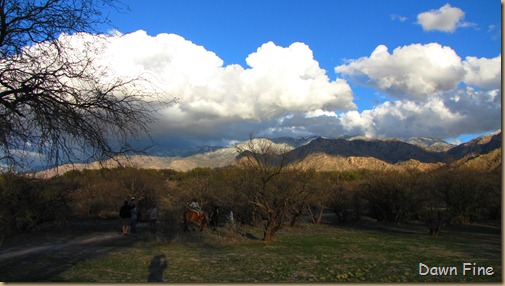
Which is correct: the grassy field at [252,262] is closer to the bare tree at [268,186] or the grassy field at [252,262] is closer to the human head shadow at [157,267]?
the human head shadow at [157,267]

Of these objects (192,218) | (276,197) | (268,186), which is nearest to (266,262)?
(276,197)

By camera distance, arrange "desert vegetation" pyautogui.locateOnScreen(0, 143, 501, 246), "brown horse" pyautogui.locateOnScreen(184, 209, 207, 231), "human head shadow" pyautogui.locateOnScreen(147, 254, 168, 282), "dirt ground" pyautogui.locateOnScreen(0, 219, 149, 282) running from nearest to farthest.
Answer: "human head shadow" pyautogui.locateOnScreen(147, 254, 168, 282) < "dirt ground" pyautogui.locateOnScreen(0, 219, 149, 282) < "desert vegetation" pyautogui.locateOnScreen(0, 143, 501, 246) < "brown horse" pyautogui.locateOnScreen(184, 209, 207, 231)

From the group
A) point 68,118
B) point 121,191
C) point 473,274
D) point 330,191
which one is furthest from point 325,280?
point 121,191

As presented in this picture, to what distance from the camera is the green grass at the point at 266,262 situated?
9.86 meters

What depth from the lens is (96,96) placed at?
5.12m

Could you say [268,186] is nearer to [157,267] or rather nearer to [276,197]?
[276,197]

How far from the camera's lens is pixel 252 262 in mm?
12547

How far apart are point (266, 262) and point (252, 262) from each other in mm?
445

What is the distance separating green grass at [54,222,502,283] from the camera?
388 inches

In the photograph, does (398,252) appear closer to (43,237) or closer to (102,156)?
(102,156)

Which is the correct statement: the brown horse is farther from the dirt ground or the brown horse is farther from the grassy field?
the grassy field

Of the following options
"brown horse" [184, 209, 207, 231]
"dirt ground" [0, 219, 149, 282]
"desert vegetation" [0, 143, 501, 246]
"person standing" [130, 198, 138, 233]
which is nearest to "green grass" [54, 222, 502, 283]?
"dirt ground" [0, 219, 149, 282]

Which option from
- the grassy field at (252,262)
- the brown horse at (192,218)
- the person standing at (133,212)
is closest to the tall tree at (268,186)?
the grassy field at (252,262)

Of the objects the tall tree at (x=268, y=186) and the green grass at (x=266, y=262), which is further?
the tall tree at (x=268, y=186)
